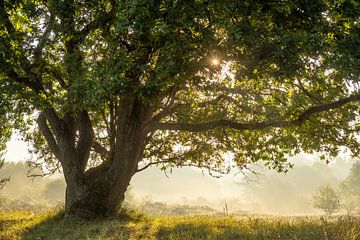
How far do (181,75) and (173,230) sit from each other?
15.8 feet

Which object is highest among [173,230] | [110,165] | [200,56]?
[200,56]

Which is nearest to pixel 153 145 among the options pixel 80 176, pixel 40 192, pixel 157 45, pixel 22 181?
pixel 80 176

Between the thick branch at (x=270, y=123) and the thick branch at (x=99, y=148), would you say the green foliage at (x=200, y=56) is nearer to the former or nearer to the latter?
Result: the thick branch at (x=270, y=123)

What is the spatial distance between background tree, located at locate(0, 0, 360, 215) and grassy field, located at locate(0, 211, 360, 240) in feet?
6.02

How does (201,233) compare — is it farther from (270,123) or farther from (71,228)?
(71,228)

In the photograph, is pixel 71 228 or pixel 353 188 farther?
pixel 353 188

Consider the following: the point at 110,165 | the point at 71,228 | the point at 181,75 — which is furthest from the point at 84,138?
the point at 181,75

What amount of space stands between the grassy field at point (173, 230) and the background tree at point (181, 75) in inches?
72.2

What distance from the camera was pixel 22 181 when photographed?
90.5 m

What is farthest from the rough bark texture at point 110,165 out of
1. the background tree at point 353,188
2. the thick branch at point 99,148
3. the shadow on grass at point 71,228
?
the background tree at point 353,188

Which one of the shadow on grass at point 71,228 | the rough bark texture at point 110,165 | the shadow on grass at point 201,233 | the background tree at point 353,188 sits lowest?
the shadow on grass at point 201,233

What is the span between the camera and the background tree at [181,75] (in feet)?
27.6

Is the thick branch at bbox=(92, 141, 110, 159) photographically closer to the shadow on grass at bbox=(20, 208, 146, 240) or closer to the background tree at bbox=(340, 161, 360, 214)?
the shadow on grass at bbox=(20, 208, 146, 240)

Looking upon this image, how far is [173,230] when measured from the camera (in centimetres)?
1022
